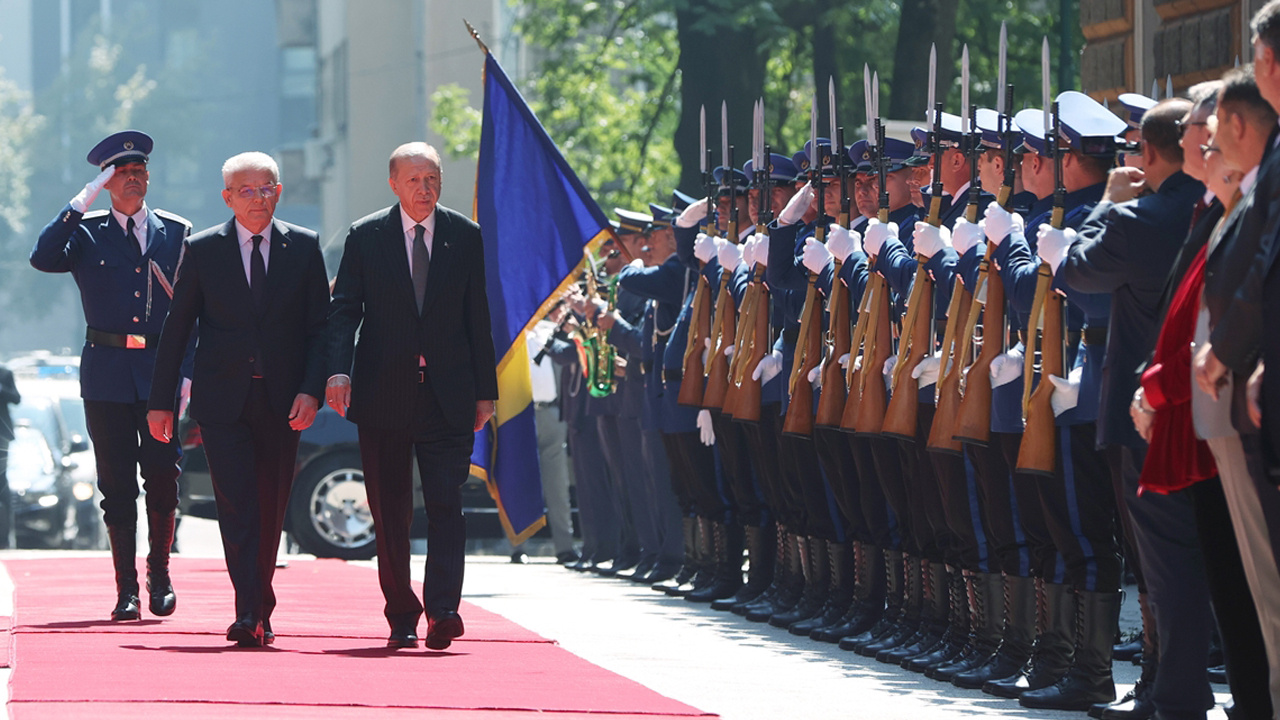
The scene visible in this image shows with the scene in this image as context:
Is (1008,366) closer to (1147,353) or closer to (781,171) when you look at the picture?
(1147,353)

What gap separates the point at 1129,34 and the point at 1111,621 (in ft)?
21.9

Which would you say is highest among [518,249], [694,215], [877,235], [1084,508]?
[694,215]

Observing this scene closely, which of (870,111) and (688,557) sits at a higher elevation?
(870,111)

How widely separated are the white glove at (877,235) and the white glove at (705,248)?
2.38 m

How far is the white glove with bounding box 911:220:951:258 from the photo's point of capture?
9195mm

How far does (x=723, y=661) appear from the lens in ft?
31.5

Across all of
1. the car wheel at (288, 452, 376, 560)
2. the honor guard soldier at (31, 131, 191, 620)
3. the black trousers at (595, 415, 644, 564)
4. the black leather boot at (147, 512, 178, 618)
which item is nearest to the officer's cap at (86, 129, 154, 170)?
the honor guard soldier at (31, 131, 191, 620)

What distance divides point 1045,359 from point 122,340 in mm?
4136

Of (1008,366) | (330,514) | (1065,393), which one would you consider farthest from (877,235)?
(330,514)

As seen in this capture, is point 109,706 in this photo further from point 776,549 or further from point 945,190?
point 776,549

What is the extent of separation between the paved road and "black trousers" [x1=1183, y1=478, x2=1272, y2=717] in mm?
1764

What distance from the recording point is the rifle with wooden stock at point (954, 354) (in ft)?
28.7

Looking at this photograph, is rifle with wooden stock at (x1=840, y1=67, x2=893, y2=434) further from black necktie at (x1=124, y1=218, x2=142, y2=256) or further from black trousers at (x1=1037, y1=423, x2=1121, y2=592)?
black necktie at (x1=124, y1=218, x2=142, y2=256)

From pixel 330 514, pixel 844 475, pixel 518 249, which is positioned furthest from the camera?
pixel 330 514
